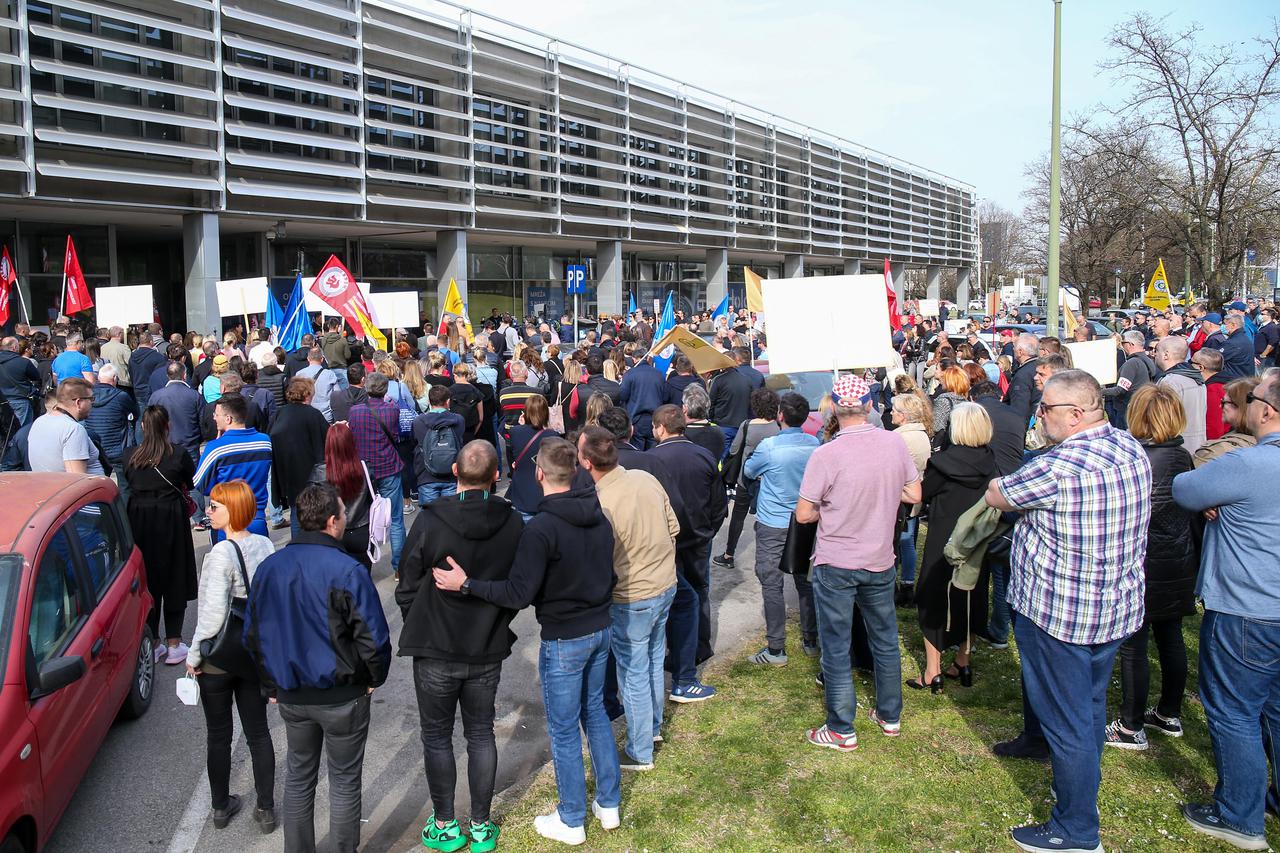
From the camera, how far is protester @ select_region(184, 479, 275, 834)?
450 cm

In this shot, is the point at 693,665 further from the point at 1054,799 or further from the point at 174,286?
the point at 174,286

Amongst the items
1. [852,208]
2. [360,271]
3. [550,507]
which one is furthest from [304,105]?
[852,208]

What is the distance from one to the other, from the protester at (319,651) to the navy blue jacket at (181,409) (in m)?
6.42

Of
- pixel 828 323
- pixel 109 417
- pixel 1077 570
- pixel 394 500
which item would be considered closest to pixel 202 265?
pixel 109 417

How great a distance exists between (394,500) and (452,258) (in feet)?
74.9

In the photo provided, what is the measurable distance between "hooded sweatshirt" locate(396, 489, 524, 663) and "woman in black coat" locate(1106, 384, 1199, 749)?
3.42m

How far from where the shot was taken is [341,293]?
1498cm

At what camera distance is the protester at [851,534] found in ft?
17.1

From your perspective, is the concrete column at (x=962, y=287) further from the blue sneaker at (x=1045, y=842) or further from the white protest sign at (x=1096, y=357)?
the blue sneaker at (x=1045, y=842)

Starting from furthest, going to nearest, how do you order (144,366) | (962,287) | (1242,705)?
(962,287), (144,366), (1242,705)

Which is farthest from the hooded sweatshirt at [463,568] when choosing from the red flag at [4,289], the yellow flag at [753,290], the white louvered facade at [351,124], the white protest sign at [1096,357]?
the white louvered facade at [351,124]

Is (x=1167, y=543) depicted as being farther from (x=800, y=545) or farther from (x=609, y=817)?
(x=609, y=817)

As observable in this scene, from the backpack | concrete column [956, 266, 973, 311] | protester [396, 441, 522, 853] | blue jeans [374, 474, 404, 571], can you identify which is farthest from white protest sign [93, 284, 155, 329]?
concrete column [956, 266, 973, 311]

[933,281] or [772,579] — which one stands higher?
[933,281]
